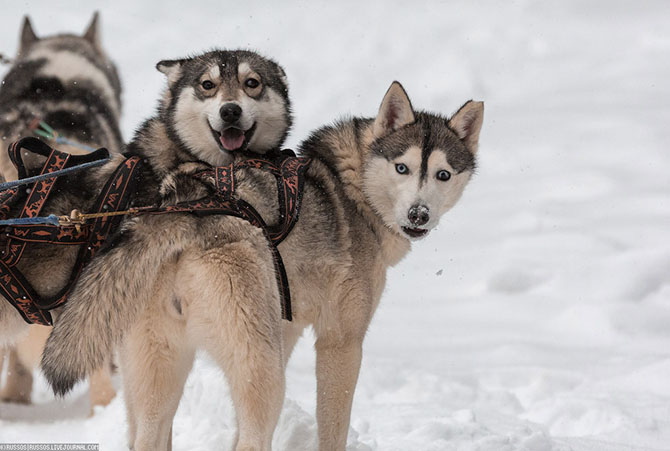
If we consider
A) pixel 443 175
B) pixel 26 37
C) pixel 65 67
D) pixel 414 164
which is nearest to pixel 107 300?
pixel 414 164

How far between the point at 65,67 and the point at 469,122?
3.94 meters

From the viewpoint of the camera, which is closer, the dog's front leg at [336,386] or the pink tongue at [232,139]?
the pink tongue at [232,139]

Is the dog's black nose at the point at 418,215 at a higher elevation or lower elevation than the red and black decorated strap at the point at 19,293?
higher

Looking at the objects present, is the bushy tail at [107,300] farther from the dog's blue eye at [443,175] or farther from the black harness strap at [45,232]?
the dog's blue eye at [443,175]

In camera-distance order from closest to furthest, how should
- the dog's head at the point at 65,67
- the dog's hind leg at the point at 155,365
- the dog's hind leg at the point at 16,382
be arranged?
the dog's hind leg at the point at 155,365 → the dog's hind leg at the point at 16,382 → the dog's head at the point at 65,67

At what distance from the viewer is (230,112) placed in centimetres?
338

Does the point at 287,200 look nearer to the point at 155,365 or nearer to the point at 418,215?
the point at 418,215

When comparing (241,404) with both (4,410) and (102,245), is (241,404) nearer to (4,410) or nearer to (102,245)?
(102,245)

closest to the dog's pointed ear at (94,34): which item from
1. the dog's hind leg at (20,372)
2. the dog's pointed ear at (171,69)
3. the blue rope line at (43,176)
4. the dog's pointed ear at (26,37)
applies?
the dog's pointed ear at (26,37)

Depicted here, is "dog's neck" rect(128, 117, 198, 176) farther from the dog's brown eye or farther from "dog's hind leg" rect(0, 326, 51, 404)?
"dog's hind leg" rect(0, 326, 51, 404)

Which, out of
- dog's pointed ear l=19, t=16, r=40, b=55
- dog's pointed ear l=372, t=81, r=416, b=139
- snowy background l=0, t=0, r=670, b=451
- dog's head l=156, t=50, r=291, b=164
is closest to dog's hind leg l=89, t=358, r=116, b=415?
snowy background l=0, t=0, r=670, b=451

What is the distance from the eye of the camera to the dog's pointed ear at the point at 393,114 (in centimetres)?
381

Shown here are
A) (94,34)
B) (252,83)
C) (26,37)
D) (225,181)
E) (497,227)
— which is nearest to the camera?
(225,181)

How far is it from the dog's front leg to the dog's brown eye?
1.27 m
